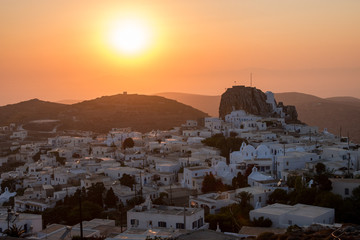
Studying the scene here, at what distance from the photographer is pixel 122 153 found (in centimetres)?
4544

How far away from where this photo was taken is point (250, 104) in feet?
195

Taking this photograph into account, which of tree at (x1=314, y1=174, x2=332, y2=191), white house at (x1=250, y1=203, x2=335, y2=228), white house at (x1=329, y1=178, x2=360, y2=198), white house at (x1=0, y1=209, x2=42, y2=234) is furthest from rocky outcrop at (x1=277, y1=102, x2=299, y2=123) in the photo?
white house at (x1=0, y1=209, x2=42, y2=234)

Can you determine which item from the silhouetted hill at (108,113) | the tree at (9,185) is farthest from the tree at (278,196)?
the silhouetted hill at (108,113)

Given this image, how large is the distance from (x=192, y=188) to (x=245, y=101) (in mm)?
30634

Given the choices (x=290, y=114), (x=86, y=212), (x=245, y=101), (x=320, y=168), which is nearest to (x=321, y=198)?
(x=320, y=168)

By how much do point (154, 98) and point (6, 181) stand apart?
3231 inches

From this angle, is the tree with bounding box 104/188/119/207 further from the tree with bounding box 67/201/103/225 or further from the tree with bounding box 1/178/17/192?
the tree with bounding box 1/178/17/192

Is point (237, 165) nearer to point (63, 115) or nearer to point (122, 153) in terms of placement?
point (122, 153)

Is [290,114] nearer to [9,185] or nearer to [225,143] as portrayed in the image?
[225,143]

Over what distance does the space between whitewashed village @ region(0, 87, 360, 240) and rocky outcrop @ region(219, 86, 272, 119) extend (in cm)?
756

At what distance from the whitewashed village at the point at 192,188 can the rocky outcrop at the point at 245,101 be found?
7.56m

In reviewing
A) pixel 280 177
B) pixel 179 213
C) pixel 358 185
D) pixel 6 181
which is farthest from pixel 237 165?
pixel 6 181

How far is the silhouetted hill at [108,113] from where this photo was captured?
85537 mm

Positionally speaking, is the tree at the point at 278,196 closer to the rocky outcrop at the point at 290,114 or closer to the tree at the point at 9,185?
the tree at the point at 9,185
